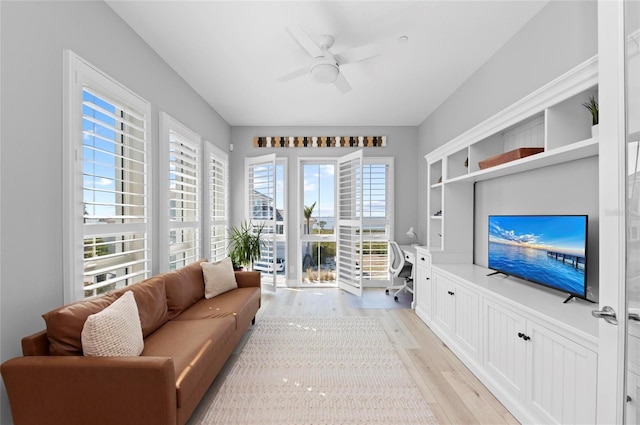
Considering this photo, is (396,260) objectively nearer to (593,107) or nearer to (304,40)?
(593,107)

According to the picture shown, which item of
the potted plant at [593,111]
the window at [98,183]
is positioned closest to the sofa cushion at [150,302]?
the window at [98,183]

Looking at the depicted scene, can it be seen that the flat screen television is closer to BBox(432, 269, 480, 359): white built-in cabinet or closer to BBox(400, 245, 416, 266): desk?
BBox(432, 269, 480, 359): white built-in cabinet

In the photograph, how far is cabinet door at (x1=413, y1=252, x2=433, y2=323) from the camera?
10.9 ft

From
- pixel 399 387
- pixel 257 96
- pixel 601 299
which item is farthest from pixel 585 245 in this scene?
pixel 257 96

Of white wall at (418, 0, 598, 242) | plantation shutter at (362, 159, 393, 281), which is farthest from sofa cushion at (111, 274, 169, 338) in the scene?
white wall at (418, 0, 598, 242)

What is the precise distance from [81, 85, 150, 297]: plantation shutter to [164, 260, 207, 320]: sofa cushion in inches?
9.9

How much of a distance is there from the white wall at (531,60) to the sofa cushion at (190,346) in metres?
3.17

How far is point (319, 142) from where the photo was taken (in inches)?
194

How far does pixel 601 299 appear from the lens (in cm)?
112

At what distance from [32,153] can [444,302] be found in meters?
3.48

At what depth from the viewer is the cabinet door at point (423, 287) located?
3332mm

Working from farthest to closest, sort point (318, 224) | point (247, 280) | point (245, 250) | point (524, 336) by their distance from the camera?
point (318, 224) → point (245, 250) → point (247, 280) → point (524, 336)

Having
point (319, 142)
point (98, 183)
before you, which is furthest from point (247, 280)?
point (319, 142)

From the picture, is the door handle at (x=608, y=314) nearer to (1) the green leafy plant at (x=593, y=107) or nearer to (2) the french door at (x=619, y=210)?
(2) the french door at (x=619, y=210)
